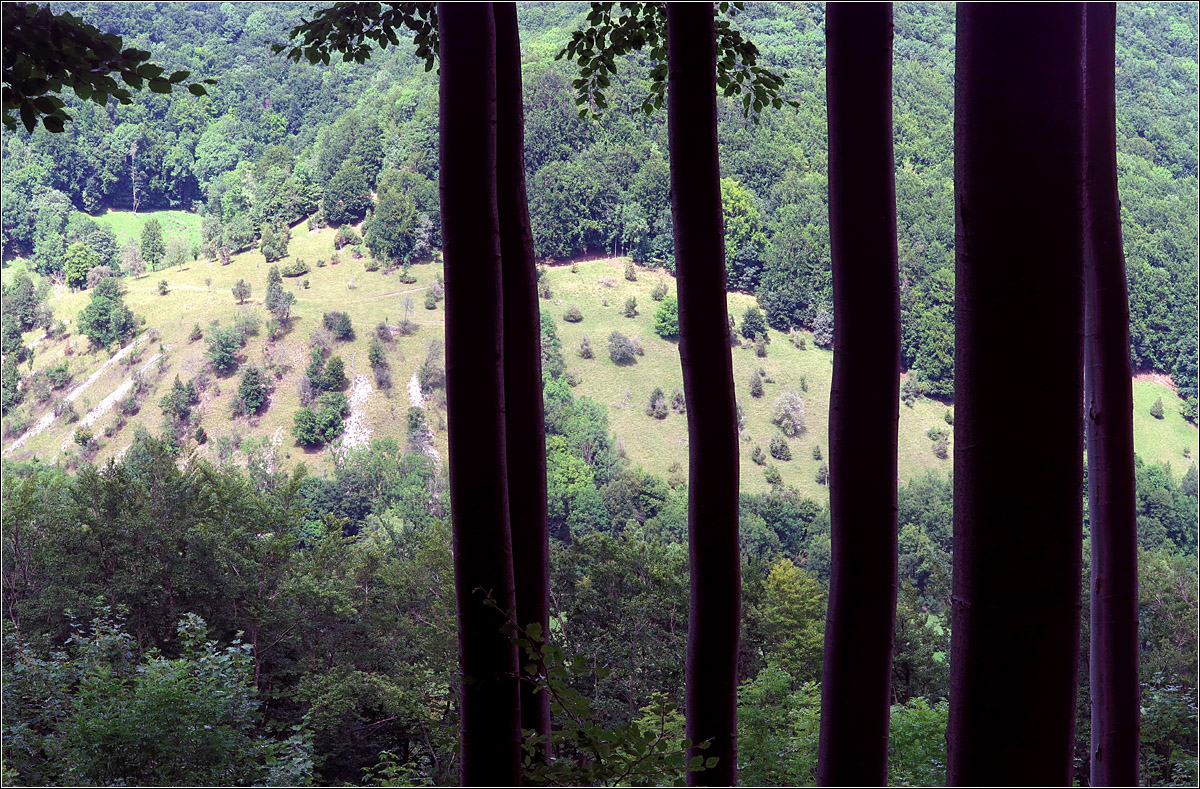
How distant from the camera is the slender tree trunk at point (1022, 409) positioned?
1107 mm

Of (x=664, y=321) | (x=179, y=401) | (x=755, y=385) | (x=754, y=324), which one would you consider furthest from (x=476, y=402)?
(x=664, y=321)

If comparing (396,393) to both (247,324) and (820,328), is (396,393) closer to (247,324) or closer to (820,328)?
(247,324)

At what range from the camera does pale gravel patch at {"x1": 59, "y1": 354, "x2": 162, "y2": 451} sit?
190 feet

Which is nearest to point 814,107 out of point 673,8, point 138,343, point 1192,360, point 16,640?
point 1192,360

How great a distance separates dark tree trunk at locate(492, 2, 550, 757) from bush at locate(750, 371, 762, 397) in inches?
2409

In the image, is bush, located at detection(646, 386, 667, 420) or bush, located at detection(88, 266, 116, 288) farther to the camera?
bush, located at detection(88, 266, 116, 288)

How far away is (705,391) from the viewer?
2631 mm

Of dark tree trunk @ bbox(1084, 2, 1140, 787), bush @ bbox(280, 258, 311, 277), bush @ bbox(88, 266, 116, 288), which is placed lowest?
dark tree trunk @ bbox(1084, 2, 1140, 787)

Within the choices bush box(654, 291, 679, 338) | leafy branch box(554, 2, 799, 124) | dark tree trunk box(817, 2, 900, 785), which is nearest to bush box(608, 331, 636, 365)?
bush box(654, 291, 679, 338)

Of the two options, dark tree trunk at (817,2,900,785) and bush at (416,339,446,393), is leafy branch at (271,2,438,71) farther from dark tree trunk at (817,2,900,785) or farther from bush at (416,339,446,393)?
bush at (416,339,446,393)

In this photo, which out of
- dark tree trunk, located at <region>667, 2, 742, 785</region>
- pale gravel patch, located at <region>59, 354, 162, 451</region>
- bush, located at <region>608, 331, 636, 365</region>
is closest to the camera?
dark tree trunk, located at <region>667, 2, 742, 785</region>

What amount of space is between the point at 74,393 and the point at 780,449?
46841 millimetres

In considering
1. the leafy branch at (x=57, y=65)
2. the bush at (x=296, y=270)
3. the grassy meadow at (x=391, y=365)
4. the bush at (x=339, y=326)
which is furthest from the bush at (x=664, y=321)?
the leafy branch at (x=57, y=65)

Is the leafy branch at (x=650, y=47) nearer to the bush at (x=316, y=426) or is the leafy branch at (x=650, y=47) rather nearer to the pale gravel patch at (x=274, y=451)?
the pale gravel patch at (x=274, y=451)
